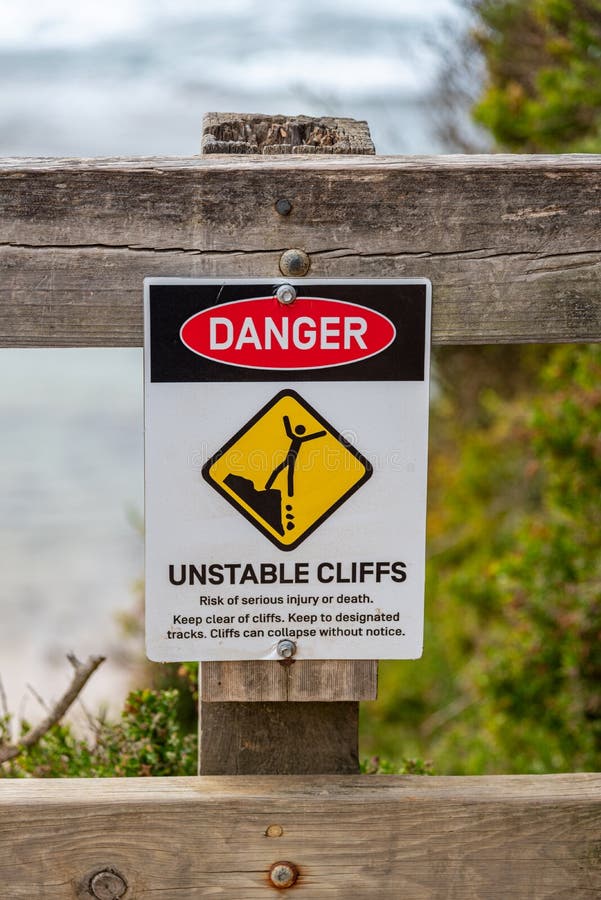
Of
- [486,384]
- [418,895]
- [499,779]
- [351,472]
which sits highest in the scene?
[486,384]

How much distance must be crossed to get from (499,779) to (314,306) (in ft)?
2.64

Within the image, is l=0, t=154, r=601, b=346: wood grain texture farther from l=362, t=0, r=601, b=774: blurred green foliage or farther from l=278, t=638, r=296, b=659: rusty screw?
l=362, t=0, r=601, b=774: blurred green foliage

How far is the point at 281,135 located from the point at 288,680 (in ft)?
2.88

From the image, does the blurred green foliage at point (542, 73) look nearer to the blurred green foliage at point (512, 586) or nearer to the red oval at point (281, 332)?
the blurred green foliage at point (512, 586)

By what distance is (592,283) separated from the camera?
5.15 feet

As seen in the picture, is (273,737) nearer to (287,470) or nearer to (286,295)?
(287,470)

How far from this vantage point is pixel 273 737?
65.2 inches

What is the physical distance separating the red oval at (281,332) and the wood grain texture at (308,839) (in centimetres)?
67

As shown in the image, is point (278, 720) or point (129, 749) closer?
point (278, 720)

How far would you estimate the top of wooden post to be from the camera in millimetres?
1630

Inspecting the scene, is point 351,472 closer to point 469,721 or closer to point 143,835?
point 143,835

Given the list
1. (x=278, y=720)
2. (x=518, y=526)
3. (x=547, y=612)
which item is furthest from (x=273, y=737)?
(x=518, y=526)

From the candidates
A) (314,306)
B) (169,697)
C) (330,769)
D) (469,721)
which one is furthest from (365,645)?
(469,721)

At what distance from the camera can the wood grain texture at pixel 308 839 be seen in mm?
1549
